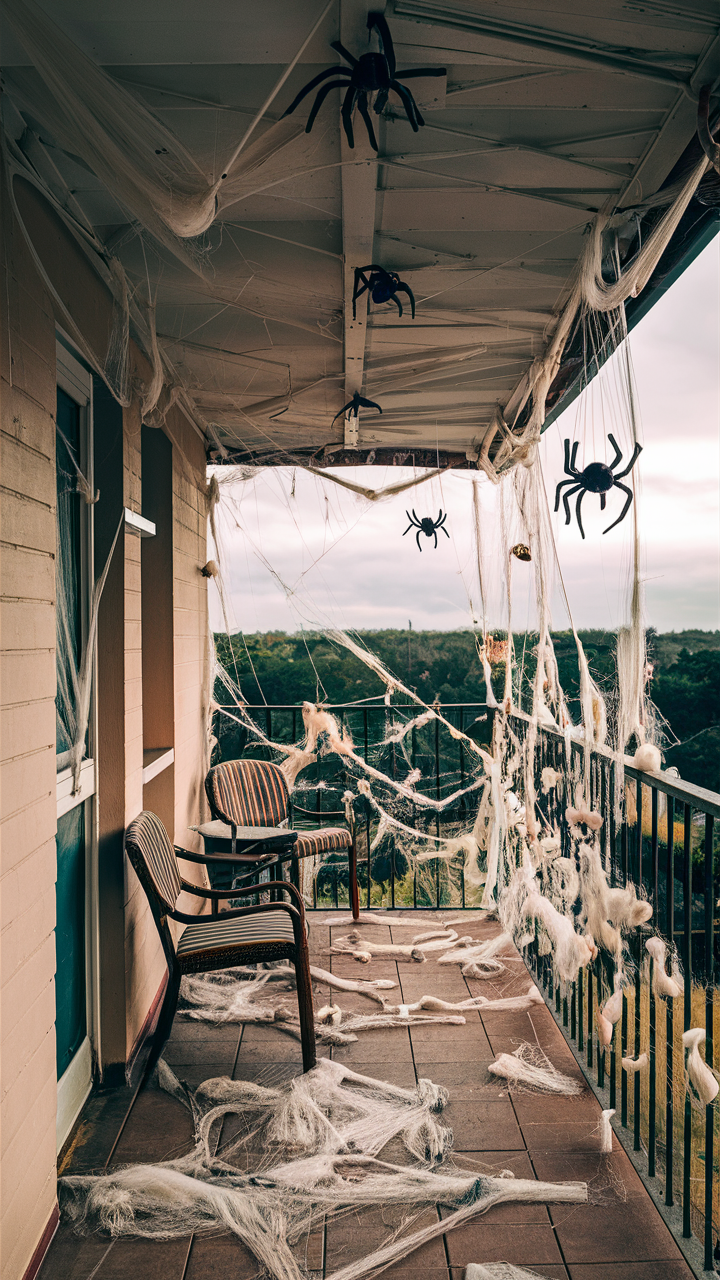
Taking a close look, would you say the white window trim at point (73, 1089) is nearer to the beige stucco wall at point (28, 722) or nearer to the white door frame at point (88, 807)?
the white door frame at point (88, 807)

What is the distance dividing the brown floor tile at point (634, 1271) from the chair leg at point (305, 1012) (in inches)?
36.8

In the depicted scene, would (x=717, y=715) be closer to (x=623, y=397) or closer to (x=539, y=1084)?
(x=623, y=397)

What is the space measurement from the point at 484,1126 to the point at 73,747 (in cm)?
148

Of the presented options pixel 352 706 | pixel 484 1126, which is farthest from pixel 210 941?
pixel 352 706

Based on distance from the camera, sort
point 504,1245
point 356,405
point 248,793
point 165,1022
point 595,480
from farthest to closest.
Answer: point 248,793
point 356,405
point 165,1022
point 595,480
point 504,1245

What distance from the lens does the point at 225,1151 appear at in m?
1.89

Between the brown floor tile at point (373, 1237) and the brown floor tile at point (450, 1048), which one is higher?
the brown floor tile at point (373, 1237)

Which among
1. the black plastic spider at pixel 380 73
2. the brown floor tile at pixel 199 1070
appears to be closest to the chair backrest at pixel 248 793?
the brown floor tile at pixel 199 1070

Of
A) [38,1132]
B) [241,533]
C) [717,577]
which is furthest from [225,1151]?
[241,533]

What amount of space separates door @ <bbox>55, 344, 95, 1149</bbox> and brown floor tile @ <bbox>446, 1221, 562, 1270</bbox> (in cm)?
100

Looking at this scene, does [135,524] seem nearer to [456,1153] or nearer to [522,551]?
[522,551]

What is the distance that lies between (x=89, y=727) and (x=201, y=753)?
169cm

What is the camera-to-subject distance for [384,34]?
1.16 metres

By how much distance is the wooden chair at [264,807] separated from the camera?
3.42 m
